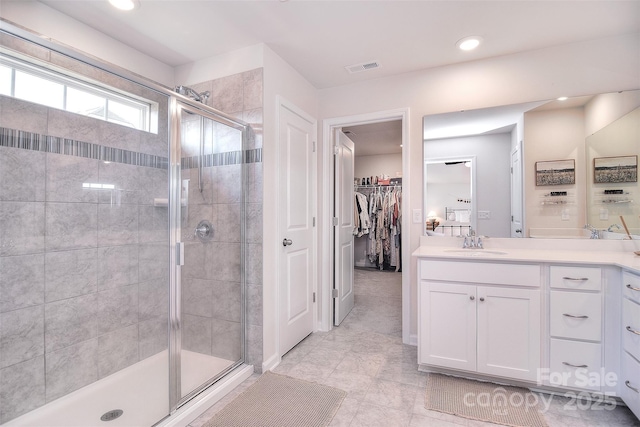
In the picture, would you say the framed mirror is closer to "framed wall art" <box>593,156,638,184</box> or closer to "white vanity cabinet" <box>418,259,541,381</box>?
"white vanity cabinet" <box>418,259,541,381</box>

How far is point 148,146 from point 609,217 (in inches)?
130

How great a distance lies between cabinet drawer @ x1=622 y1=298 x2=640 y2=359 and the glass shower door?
237 cm

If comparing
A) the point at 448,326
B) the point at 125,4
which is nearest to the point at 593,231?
the point at 448,326

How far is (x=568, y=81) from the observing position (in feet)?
7.27

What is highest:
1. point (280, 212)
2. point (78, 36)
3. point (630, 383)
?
point (78, 36)

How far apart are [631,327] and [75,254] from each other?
330cm

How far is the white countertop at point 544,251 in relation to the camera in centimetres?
180

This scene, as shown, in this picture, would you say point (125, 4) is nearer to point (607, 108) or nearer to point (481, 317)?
point (481, 317)

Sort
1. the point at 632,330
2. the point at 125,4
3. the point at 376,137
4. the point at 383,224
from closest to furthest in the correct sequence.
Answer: the point at 632,330 < the point at 125,4 < the point at 376,137 < the point at 383,224

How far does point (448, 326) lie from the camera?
203cm

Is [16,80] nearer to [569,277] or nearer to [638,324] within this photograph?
[569,277]

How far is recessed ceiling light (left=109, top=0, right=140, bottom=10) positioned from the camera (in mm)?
1735

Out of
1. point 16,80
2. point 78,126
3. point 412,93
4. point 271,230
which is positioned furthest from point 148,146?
point 412,93

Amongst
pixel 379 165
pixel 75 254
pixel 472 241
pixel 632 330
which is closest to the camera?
pixel 632 330
